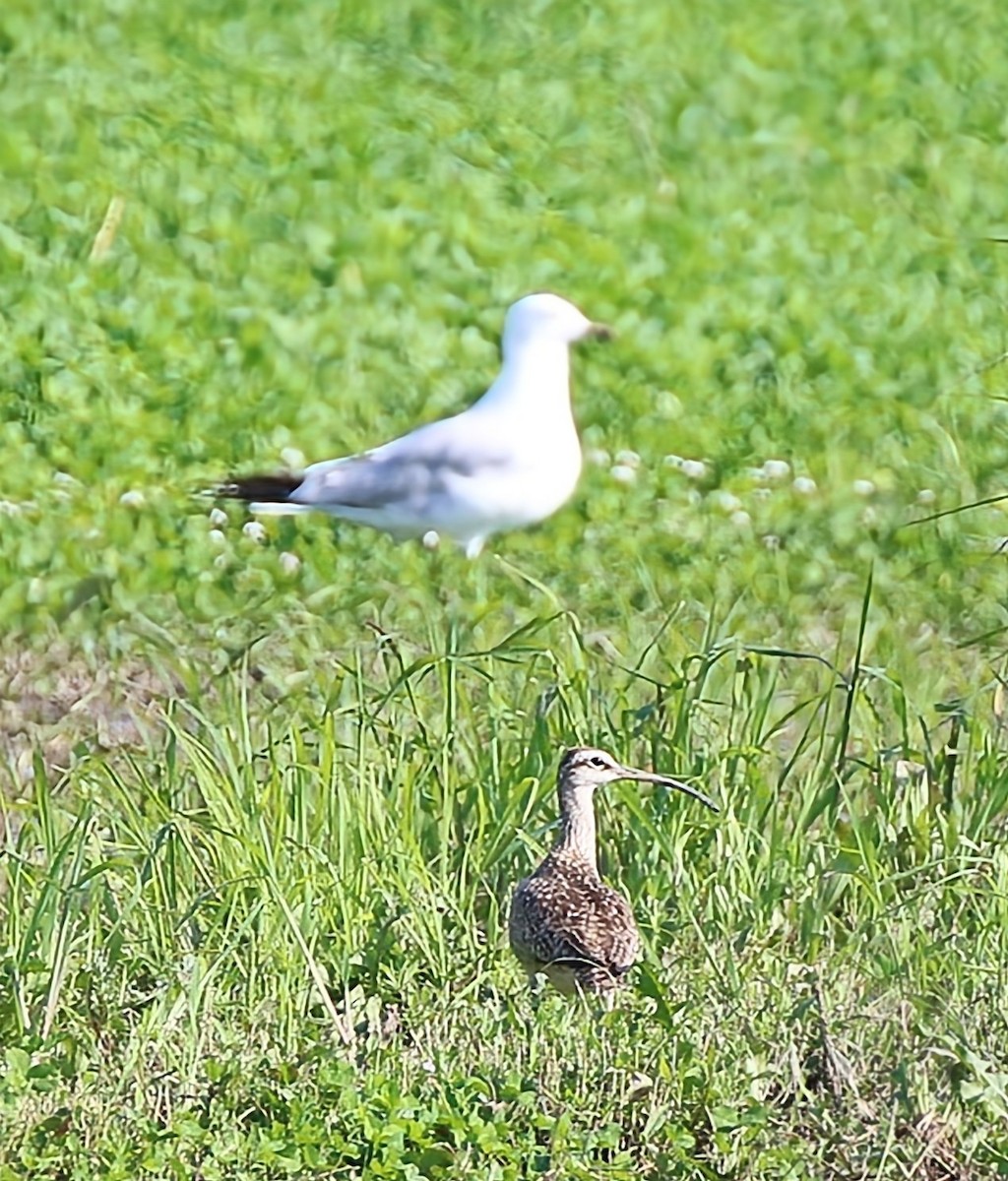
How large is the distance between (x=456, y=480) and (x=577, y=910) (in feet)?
8.94

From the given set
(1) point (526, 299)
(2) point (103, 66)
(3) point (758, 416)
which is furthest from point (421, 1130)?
(2) point (103, 66)

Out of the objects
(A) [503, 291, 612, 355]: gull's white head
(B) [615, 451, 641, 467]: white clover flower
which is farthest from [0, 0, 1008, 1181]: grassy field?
(A) [503, 291, 612, 355]: gull's white head

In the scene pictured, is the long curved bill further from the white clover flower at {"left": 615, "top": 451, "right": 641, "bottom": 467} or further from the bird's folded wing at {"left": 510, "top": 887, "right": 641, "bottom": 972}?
the white clover flower at {"left": 615, "top": 451, "right": 641, "bottom": 467}

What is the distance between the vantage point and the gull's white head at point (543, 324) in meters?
7.37

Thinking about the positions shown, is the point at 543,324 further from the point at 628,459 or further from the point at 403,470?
the point at 403,470

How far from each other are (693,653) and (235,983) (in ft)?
3.88

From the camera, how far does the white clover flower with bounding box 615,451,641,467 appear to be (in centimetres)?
768

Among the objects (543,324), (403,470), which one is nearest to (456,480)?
(403,470)

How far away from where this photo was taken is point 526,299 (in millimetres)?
7484

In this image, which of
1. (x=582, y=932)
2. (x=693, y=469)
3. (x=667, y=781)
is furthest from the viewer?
(x=693, y=469)

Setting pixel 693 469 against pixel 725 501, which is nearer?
pixel 725 501

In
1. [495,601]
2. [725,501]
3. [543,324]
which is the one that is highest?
[543,324]

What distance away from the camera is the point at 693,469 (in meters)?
7.62

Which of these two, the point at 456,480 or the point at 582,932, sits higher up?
the point at 456,480
